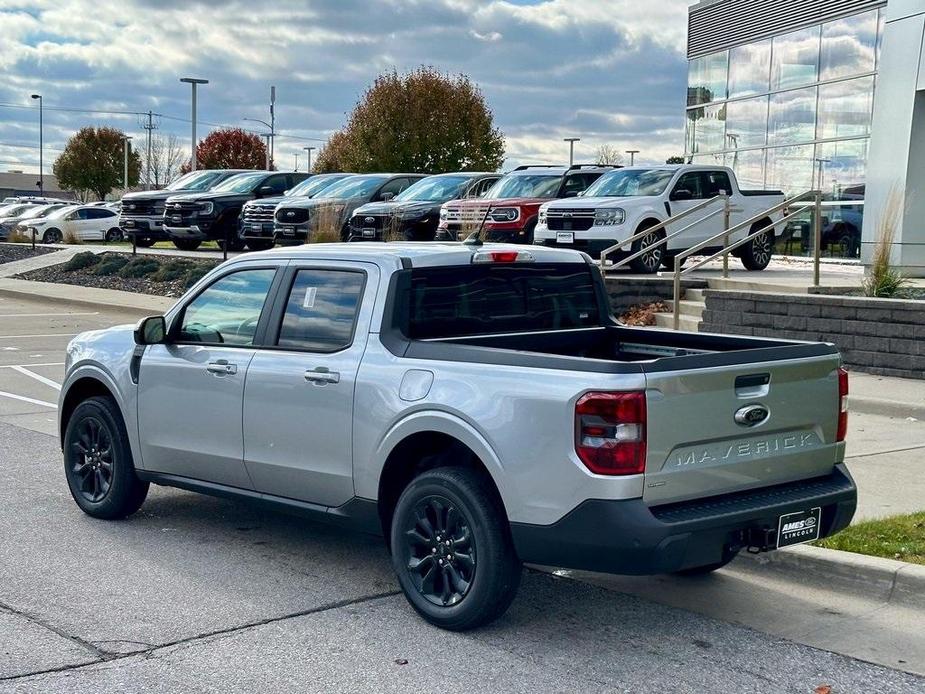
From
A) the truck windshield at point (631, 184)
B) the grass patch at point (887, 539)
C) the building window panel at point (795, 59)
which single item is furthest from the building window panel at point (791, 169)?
the grass patch at point (887, 539)

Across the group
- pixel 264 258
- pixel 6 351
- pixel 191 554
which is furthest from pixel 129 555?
pixel 6 351

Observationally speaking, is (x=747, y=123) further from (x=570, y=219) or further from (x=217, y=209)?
(x=217, y=209)

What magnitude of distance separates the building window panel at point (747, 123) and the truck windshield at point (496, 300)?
22.9 metres

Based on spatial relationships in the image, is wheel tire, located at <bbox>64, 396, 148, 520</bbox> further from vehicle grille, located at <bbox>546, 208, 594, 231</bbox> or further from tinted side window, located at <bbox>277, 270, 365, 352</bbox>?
vehicle grille, located at <bbox>546, 208, 594, 231</bbox>

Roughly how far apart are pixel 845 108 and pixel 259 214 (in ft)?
40.9

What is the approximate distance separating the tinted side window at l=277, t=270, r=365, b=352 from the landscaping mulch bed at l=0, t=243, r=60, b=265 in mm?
29397

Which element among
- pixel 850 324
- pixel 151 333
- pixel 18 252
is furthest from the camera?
pixel 18 252

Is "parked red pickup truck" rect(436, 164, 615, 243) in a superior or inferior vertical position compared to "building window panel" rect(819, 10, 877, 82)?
inferior

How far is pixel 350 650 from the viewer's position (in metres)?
5.40

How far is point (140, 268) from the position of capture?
2706cm

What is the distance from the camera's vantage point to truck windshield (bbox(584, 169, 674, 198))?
2012 centimetres

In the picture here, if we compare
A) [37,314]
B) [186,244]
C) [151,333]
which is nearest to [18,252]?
[186,244]

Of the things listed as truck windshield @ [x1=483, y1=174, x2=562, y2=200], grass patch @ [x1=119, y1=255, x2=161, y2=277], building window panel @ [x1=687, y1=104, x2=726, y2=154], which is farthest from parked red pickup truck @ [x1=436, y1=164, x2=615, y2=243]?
building window panel @ [x1=687, y1=104, x2=726, y2=154]

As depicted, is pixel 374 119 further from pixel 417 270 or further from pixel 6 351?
pixel 417 270
